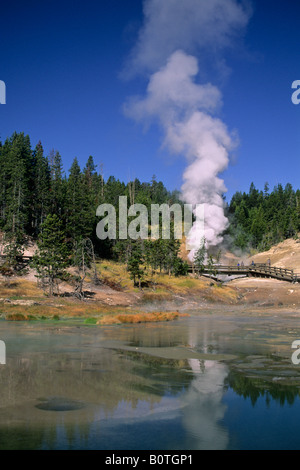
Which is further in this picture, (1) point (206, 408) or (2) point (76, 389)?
(2) point (76, 389)

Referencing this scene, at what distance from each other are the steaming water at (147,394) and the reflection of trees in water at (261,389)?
0.03 metres

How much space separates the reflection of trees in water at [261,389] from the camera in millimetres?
11500

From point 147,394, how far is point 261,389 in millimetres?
3627

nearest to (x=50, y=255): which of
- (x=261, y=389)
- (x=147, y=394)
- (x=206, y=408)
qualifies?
(x=147, y=394)

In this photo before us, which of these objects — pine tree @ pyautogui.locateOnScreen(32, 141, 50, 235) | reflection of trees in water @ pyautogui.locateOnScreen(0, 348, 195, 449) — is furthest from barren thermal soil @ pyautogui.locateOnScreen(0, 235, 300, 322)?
reflection of trees in water @ pyautogui.locateOnScreen(0, 348, 195, 449)

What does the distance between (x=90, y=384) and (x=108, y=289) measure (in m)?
39.8

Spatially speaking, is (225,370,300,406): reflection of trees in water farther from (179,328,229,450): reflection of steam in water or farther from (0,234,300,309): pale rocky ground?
(0,234,300,309): pale rocky ground

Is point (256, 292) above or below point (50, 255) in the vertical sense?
below

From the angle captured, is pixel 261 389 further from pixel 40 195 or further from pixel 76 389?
pixel 40 195

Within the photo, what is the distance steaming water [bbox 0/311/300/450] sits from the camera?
8477 millimetres

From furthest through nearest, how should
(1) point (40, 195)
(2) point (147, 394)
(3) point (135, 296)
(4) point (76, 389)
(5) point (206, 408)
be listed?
(1) point (40, 195) < (3) point (135, 296) < (4) point (76, 389) < (2) point (147, 394) < (5) point (206, 408)

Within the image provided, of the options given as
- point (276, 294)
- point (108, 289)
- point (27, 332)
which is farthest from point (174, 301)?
point (27, 332)

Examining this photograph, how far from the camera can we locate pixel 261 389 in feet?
40.6

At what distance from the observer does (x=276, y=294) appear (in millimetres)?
54781
